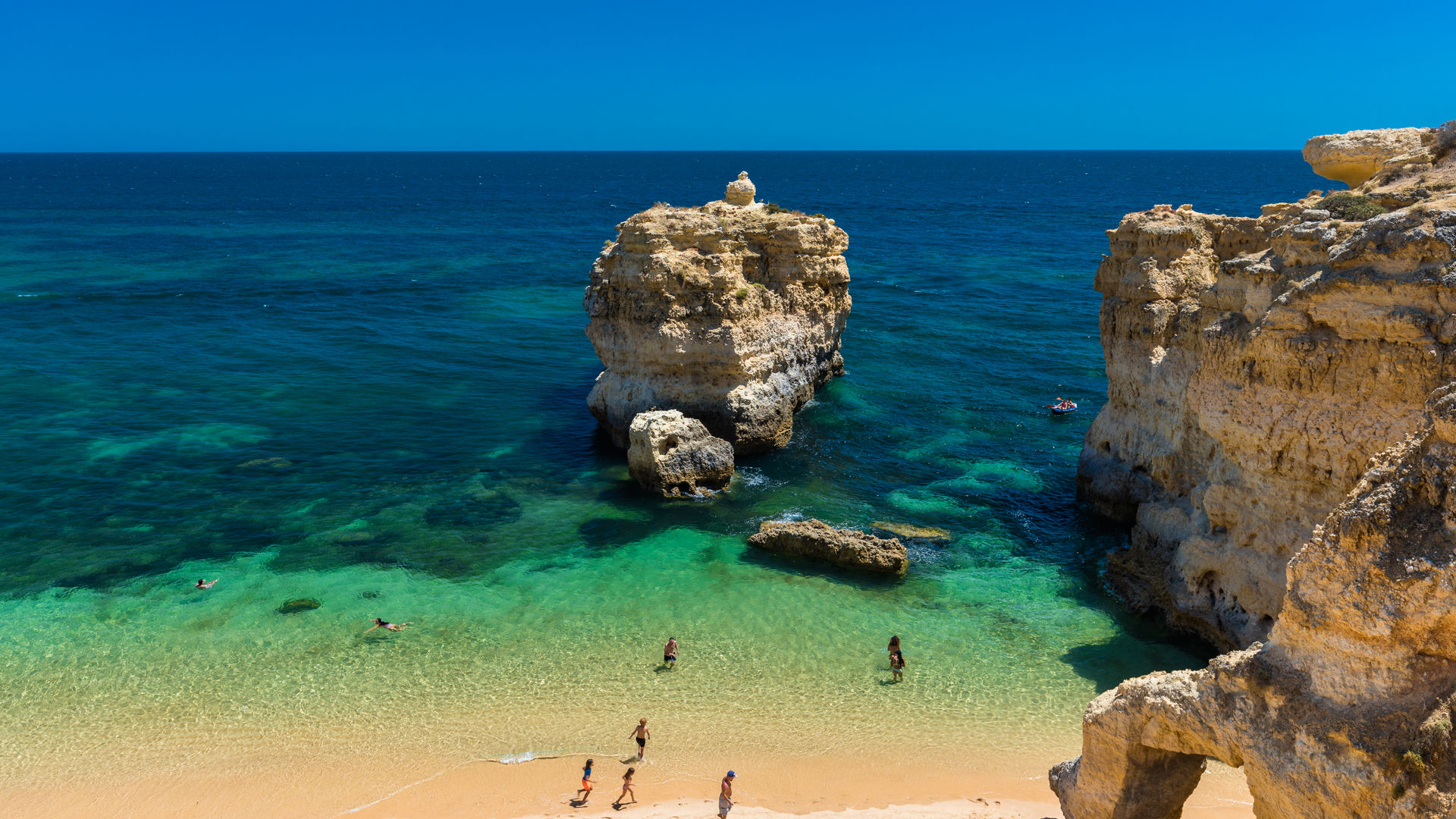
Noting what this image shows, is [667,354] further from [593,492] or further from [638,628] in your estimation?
[638,628]

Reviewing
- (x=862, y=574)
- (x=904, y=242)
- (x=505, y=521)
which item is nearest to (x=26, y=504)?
(x=505, y=521)

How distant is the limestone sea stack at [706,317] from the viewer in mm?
34875

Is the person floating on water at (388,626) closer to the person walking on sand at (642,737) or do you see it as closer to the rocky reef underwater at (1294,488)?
the person walking on sand at (642,737)

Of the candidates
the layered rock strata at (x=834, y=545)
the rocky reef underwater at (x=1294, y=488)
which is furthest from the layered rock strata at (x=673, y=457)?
the rocky reef underwater at (x=1294, y=488)

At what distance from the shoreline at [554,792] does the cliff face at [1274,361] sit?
5.28m

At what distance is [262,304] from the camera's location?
215 ft

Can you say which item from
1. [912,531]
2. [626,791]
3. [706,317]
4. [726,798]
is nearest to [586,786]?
[626,791]

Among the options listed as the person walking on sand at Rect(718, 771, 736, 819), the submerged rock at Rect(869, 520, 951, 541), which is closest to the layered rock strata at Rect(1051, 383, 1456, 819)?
the person walking on sand at Rect(718, 771, 736, 819)

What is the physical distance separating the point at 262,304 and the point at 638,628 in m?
52.2

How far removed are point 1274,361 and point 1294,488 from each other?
256 centimetres

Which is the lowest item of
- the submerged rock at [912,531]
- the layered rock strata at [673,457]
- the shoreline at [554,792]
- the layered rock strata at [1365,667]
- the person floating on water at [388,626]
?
the shoreline at [554,792]

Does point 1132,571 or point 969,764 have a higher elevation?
point 1132,571

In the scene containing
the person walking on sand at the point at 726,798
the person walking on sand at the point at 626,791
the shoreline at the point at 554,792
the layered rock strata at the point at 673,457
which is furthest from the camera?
the layered rock strata at the point at 673,457

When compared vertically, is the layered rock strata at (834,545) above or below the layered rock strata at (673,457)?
below
